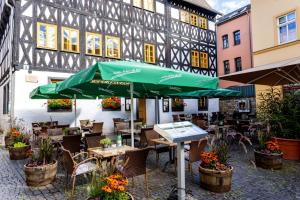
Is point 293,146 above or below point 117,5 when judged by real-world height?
below

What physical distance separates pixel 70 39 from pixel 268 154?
10331mm

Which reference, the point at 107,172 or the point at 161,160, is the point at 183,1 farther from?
the point at 107,172

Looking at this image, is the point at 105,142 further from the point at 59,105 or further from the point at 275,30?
the point at 275,30

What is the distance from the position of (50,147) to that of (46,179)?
627 millimetres

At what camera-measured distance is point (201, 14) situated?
18.2m

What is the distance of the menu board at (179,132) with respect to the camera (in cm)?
298

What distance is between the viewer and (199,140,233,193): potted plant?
157 inches

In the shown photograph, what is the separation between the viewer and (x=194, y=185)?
14.4 ft

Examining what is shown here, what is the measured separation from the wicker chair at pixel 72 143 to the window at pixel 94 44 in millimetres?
7880

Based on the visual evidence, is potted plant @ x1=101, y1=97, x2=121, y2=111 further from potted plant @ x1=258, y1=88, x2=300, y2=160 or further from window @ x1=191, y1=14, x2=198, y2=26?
window @ x1=191, y1=14, x2=198, y2=26

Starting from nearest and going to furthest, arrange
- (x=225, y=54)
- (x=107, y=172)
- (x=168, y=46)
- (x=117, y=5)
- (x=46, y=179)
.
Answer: (x=107, y=172) → (x=46, y=179) → (x=117, y=5) → (x=168, y=46) → (x=225, y=54)

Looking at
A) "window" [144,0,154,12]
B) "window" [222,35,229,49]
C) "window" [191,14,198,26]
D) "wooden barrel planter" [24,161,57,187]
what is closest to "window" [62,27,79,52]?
"window" [144,0,154,12]

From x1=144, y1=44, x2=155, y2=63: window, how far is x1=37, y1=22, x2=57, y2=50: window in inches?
217

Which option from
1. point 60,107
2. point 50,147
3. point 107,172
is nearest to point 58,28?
point 60,107
